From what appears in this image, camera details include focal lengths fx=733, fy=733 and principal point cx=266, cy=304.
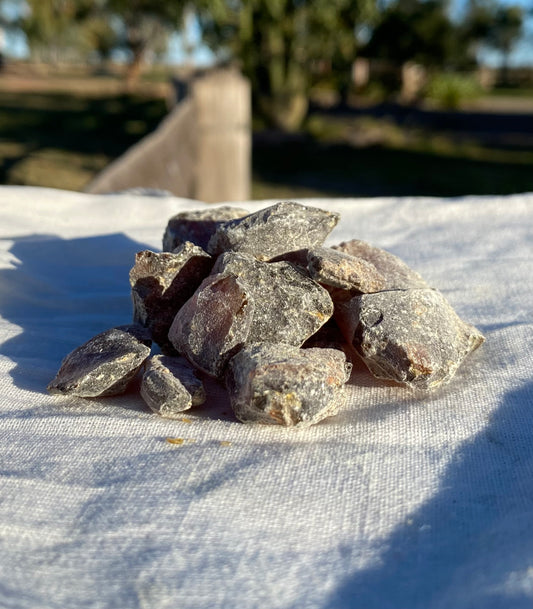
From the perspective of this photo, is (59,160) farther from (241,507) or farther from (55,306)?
(241,507)

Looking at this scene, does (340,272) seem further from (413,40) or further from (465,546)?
(413,40)

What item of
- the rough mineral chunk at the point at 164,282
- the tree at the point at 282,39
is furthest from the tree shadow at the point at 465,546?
the tree at the point at 282,39

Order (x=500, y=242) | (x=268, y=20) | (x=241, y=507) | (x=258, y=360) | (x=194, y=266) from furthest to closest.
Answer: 1. (x=268, y=20)
2. (x=500, y=242)
3. (x=194, y=266)
4. (x=258, y=360)
5. (x=241, y=507)

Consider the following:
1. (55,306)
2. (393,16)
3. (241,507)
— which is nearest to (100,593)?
(241,507)

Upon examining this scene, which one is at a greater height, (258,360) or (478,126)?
(258,360)

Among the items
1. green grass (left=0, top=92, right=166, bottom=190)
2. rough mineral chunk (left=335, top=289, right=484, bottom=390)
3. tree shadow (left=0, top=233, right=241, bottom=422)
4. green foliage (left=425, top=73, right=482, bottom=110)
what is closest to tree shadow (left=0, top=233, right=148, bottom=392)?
tree shadow (left=0, top=233, right=241, bottom=422)

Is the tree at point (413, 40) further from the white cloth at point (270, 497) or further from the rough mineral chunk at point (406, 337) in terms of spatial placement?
the rough mineral chunk at point (406, 337)

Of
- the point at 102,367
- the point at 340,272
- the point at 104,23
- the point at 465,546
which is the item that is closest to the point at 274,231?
the point at 340,272
